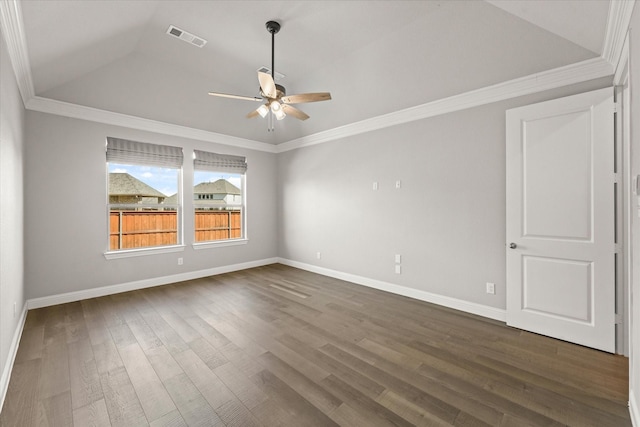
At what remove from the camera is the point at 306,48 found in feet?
11.3

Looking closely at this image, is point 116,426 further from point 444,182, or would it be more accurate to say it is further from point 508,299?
point 444,182

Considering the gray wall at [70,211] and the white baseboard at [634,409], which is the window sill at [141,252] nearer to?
the gray wall at [70,211]

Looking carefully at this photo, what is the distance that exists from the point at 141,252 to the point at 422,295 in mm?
4307

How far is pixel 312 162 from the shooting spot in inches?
216

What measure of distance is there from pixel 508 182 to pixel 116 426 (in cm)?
386

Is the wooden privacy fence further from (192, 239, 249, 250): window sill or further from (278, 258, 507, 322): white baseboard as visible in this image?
(278, 258, 507, 322): white baseboard

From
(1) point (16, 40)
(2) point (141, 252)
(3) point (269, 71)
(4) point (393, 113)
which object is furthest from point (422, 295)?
(1) point (16, 40)

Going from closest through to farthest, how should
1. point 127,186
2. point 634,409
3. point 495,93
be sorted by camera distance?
point 634,409 → point 495,93 → point 127,186

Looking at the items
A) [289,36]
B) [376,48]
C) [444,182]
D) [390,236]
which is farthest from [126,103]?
[444,182]

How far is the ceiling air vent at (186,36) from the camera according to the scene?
123 inches

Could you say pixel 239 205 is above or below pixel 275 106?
below

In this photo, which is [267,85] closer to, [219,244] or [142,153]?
[142,153]

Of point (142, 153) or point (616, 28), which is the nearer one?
point (616, 28)

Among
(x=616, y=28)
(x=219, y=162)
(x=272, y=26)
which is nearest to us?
A: (x=616, y=28)
